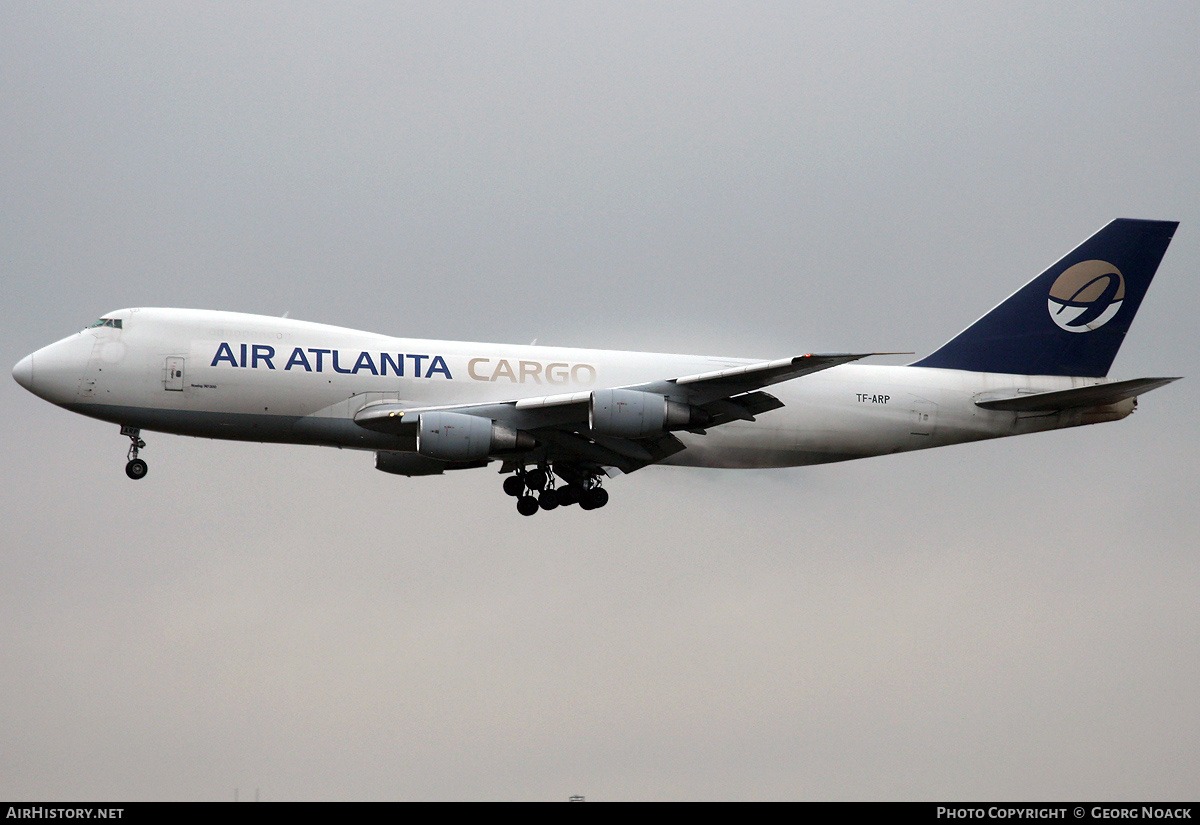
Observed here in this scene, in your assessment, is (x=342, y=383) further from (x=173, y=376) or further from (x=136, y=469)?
(x=136, y=469)

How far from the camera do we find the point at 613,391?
38.5 metres

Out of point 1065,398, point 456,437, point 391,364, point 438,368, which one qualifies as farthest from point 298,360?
point 1065,398

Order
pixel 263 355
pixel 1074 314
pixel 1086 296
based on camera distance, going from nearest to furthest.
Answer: pixel 263 355 → pixel 1074 314 → pixel 1086 296

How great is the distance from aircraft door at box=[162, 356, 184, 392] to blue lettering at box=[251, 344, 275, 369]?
6.59 ft

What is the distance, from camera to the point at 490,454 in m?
39.3

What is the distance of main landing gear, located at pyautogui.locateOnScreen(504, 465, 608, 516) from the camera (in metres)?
43.0

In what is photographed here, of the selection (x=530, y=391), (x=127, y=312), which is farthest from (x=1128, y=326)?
(x=127, y=312)

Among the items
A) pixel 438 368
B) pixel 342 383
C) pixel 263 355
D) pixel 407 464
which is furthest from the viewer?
pixel 407 464

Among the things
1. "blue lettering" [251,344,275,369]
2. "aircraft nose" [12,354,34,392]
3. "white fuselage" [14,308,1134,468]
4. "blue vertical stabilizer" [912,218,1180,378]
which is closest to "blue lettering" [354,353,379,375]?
"white fuselage" [14,308,1134,468]

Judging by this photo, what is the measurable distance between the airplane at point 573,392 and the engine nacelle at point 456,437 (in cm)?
5

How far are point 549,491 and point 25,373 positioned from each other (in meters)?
15.8

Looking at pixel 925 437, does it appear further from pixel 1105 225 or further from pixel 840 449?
pixel 1105 225

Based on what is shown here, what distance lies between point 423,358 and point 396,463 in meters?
5.18

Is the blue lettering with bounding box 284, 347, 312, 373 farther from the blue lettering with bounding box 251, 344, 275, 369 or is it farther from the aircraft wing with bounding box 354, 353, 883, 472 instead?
the aircraft wing with bounding box 354, 353, 883, 472
